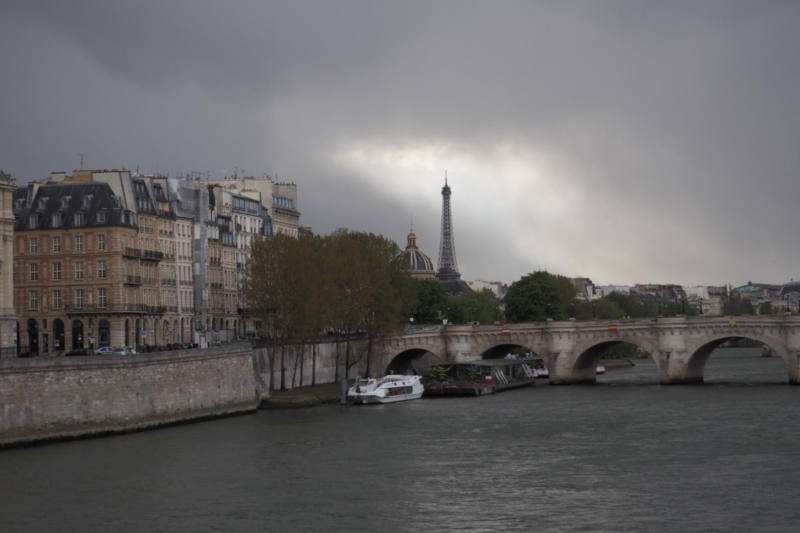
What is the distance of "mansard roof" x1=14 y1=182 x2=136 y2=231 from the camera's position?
73.9m

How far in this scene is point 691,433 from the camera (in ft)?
164

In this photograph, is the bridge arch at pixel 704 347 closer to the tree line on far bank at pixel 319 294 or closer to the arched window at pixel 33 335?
the tree line on far bank at pixel 319 294

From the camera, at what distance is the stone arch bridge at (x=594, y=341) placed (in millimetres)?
74125

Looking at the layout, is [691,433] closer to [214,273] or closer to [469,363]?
[469,363]

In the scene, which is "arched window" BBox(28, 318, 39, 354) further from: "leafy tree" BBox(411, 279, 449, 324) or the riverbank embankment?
"leafy tree" BBox(411, 279, 449, 324)

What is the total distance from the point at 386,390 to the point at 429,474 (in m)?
29.6

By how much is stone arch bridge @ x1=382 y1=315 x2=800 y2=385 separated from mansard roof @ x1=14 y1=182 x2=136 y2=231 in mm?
21295

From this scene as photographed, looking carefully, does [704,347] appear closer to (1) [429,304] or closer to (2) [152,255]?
(2) [152,255]

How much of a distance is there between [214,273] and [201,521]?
190ft

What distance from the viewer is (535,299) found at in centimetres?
11100

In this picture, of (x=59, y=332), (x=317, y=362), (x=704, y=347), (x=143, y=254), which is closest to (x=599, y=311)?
(x=704, y=347)

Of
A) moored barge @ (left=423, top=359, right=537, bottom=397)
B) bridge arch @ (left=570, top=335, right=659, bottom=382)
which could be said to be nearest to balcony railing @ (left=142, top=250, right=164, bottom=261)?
moored barge @ (left=423, top=359, right=537, bottom=397)

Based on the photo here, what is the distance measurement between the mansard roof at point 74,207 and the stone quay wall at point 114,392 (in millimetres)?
16179

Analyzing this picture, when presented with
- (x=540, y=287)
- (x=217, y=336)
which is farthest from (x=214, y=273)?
(x=540, y=287)
